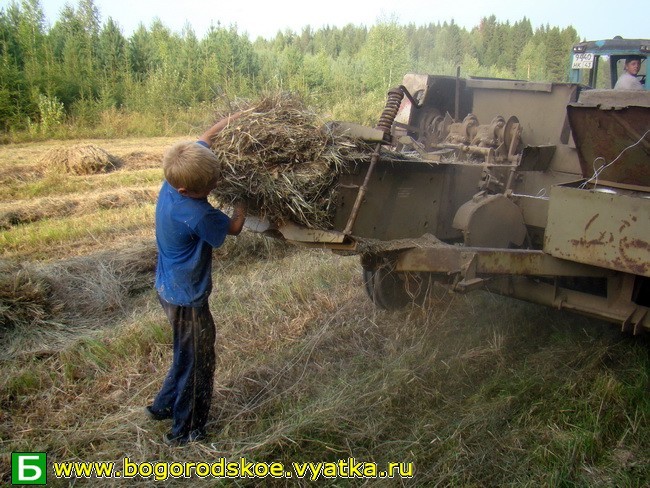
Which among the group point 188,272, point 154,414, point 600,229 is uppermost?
point 600,229

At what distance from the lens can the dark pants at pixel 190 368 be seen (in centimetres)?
305

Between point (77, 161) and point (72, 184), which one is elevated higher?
point (77, 161)

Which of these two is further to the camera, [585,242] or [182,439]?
[585,242]

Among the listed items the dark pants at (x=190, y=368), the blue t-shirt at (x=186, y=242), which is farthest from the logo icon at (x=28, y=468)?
the blue t-shirt at (x=186, y=242)

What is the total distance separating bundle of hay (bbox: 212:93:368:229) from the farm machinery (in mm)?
103

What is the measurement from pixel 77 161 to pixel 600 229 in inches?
367

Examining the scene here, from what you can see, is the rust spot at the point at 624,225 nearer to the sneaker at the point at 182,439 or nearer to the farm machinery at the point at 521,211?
the farm machinery at the point at 521,211

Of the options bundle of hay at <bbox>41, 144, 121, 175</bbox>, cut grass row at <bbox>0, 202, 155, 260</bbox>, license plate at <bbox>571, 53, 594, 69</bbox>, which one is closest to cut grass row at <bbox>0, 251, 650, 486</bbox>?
cut grass row at <bbox>0, 202, 155, 260</bbox>

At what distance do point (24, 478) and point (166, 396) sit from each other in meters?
0.72

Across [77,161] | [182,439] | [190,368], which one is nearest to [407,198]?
[190,368]

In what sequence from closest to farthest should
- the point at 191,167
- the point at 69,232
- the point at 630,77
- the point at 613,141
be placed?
the point at 191,167 < the point at 613,141 < the point at 630,77 < the point at 69,232

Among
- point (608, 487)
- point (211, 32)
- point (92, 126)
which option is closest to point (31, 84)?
point (92, 126)

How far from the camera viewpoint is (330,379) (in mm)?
3660

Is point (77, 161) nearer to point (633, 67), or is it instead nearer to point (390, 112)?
point (390, 112)
